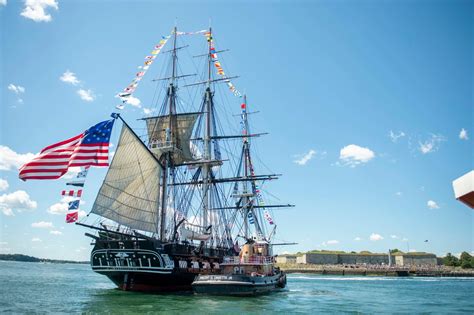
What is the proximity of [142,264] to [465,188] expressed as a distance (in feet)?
124

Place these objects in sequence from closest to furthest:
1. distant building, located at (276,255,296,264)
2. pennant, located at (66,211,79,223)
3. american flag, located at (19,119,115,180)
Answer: american flag, located at (19,119,115,180), pennant, located at (66,211,79,223), distant building, located at (276,255,296,264)

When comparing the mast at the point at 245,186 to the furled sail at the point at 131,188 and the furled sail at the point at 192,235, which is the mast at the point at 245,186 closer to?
the furled sail at the point at 192,235

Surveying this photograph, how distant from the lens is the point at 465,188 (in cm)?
300

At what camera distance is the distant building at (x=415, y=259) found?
147000 mm

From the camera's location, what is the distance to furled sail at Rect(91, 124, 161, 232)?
128 ft

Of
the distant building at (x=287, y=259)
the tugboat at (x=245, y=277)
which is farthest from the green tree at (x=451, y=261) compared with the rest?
the tugboat at (x=245, y=277)

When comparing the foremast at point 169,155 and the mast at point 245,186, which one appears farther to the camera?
the mast at point 245,186

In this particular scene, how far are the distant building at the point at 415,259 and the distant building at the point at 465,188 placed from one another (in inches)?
6234

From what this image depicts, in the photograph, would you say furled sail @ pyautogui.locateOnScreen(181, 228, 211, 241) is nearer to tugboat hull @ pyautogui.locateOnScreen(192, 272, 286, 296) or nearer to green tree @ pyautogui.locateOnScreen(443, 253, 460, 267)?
tugboat hull @ pyautogui.locateOnScreen(192, 272, 286, 296)

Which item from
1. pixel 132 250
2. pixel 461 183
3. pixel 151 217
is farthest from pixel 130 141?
pixel 461 183

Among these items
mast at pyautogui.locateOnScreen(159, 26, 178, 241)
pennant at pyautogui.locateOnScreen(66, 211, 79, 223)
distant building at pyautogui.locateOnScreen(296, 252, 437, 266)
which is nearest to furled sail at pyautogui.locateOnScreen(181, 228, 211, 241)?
mast at pyautogui.locateOnScreen(159, 26, 178, 241)

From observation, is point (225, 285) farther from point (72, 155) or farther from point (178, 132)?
point (178, 132)

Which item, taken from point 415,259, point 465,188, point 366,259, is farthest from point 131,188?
point 415,259

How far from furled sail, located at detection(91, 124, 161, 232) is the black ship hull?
2774 mm
